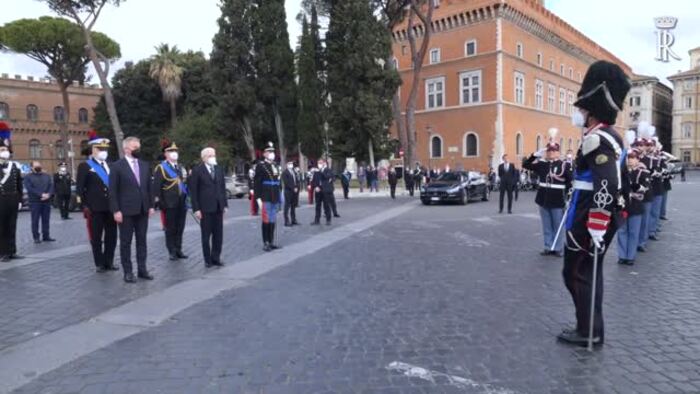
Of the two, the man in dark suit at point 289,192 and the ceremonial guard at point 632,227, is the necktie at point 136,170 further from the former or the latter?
the ceremonial guard at point 632,227

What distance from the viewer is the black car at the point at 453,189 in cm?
2316

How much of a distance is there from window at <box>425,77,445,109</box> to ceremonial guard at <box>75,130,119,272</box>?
46.3 metres

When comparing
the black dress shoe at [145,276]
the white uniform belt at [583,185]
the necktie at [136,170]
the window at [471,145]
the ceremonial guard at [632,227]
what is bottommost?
the black dress shoe at [145,276]

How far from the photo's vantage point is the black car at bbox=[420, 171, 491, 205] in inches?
912

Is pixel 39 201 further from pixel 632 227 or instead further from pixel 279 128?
pixel 279 128

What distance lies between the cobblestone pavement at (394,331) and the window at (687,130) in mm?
97792

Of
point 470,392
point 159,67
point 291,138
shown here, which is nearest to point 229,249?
point 470,392

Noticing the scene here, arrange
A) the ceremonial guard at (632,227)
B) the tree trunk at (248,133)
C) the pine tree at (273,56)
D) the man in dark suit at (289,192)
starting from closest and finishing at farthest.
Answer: the ceremonial guard at (632,227) → the man in dark suit at (289,192) → the pine tree at (273,56) → the tree trunk at (248,133)

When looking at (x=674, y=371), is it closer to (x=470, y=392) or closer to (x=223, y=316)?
(x=470, y=392)

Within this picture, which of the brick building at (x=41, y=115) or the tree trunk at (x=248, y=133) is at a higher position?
the brick building at (x=41, y=115)

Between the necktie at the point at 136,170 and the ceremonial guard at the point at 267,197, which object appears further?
the ceremonial guard at the point at 267,197

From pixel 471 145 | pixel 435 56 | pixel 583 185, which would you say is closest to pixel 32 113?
pixel 435 56

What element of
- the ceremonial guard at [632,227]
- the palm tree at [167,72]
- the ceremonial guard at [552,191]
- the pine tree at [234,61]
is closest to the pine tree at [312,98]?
the pine tree at [234,61]

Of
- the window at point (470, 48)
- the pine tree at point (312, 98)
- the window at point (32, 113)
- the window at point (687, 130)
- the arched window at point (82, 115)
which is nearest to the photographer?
the pine tree at point (312, 98)
